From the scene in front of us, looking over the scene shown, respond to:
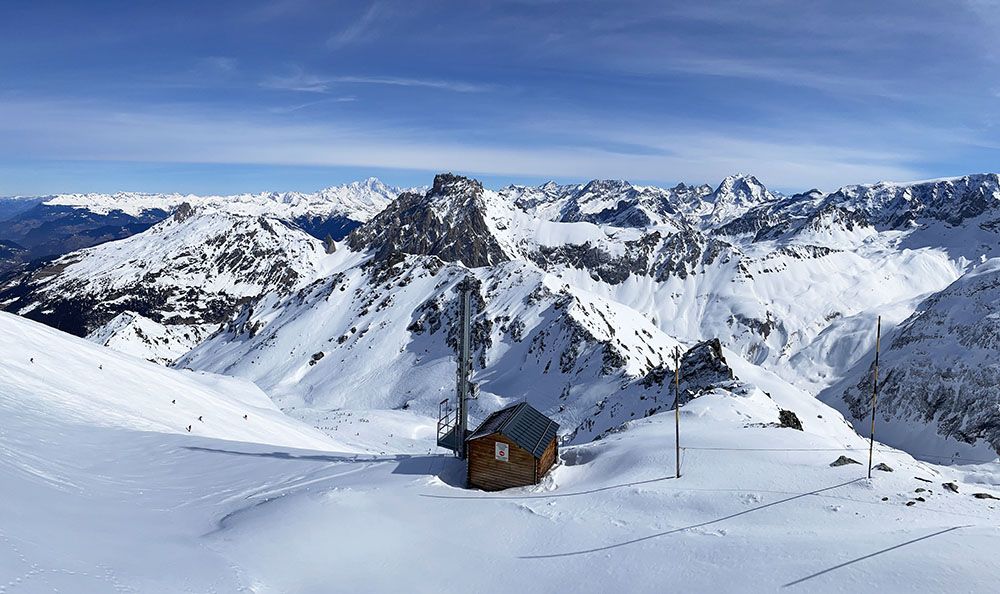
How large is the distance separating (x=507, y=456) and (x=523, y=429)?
6.00 ft

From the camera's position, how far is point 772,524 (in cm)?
1877

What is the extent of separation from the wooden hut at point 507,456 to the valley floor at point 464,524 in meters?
0.90

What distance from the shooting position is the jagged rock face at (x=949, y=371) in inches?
3492

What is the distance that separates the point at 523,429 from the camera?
2705cm

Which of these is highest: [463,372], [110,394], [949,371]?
[463,372]

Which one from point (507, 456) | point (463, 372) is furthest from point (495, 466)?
point (463, 372)

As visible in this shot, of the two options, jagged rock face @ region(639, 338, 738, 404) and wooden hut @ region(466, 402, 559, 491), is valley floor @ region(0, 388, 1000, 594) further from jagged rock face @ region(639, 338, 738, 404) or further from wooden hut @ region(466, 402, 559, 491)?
jagged rock face @ region(639, 338, 738, 404)

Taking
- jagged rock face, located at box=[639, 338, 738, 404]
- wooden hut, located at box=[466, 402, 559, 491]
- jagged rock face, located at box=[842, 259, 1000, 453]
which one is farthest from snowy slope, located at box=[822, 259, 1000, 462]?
wooden hut, located at box=[466, 402, 559, 491]

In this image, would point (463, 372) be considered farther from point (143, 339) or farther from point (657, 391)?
point (143, 339)

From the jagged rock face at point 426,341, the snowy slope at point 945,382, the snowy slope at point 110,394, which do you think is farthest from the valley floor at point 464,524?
the snowy slope at point 945,382

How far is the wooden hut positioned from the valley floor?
90 cm

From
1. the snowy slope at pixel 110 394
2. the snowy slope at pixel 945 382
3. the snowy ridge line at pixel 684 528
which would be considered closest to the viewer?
the snowy ridge line at pixel 684 528

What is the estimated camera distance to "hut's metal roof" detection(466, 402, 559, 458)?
2567 cm

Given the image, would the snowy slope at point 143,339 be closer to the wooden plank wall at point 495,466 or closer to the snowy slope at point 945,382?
the wooden plank wall at point 495,466
